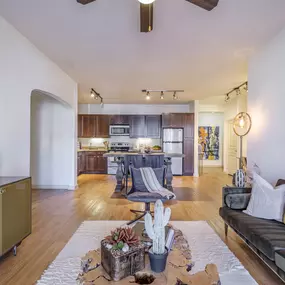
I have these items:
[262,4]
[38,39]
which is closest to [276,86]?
[262,4]

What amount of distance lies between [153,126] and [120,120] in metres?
1.25

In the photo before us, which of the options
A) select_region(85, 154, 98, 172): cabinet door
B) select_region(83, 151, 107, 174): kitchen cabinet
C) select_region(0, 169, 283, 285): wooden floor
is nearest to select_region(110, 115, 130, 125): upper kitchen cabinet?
select_region(83, 151, 107, 174): kitchen cabinet

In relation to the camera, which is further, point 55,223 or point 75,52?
point 75,52

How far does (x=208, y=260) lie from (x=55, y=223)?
90.9 inches

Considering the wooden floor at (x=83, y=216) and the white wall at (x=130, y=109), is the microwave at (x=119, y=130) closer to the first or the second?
the white wall at (x=130, y=109)

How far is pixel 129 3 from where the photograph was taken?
2641 mm

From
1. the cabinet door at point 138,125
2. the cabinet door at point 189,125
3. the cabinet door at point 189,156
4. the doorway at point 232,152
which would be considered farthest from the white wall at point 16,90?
the doorway at point 232,152

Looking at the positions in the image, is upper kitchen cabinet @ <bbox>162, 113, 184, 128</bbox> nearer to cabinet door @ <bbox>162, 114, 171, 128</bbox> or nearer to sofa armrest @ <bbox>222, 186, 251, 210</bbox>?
cabinet door @ <bbox>162, 114, 171, 128</bbox>

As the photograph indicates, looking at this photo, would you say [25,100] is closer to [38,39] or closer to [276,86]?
[38,39]

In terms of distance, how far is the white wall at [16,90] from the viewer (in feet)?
10.00

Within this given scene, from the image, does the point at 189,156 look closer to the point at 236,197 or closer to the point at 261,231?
the point at 236,197

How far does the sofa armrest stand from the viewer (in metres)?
3.00

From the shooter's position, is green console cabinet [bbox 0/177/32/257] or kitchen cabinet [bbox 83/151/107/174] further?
kitchen cabinet [bbox 83/151/107/174]

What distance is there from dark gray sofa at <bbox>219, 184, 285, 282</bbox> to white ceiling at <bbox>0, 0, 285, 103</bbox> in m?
2.11
